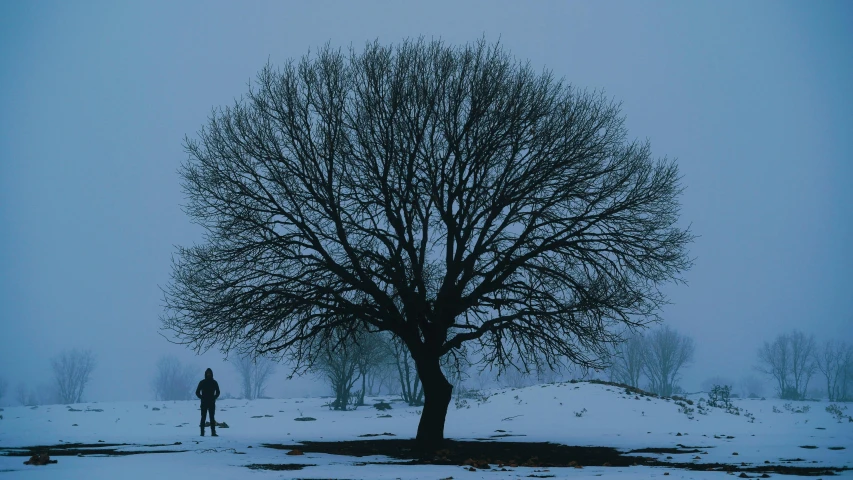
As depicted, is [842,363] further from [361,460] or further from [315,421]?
[361,460]

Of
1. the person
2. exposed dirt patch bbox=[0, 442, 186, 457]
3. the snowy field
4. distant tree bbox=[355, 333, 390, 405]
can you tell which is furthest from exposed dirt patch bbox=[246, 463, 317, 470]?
distant tree bbox=[355, 333, 390, 405]

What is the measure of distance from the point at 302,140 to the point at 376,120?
2023 mm

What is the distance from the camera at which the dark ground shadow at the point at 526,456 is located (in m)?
10.1

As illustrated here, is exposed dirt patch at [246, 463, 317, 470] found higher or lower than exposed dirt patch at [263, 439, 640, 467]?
higher

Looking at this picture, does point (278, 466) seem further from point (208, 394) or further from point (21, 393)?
point (21, 393)

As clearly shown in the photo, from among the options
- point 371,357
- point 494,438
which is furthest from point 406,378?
point 494,438

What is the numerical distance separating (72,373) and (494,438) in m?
90.7

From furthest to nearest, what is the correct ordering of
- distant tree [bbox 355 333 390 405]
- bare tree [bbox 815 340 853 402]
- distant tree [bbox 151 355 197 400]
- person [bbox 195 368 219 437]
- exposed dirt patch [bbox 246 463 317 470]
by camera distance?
distant tree [bbox 151 355 197 400], bare tree [bbox 815 340 853 402], distant tree [bbox 355 333 390 405], person [bbox 195 368 219 437], exposed dirt patch [bbox 246 463 317 470]

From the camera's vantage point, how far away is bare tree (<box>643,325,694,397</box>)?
7469cm

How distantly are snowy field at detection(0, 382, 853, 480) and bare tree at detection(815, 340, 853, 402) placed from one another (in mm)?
50858

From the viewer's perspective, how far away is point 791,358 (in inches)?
3179

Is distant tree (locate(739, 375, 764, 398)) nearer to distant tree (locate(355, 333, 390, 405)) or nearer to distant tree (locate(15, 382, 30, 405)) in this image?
distant tree (locate(355, 333, 390, 405))

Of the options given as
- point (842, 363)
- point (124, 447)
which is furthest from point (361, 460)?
point (842, 363)

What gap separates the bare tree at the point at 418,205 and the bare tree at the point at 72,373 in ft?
281
